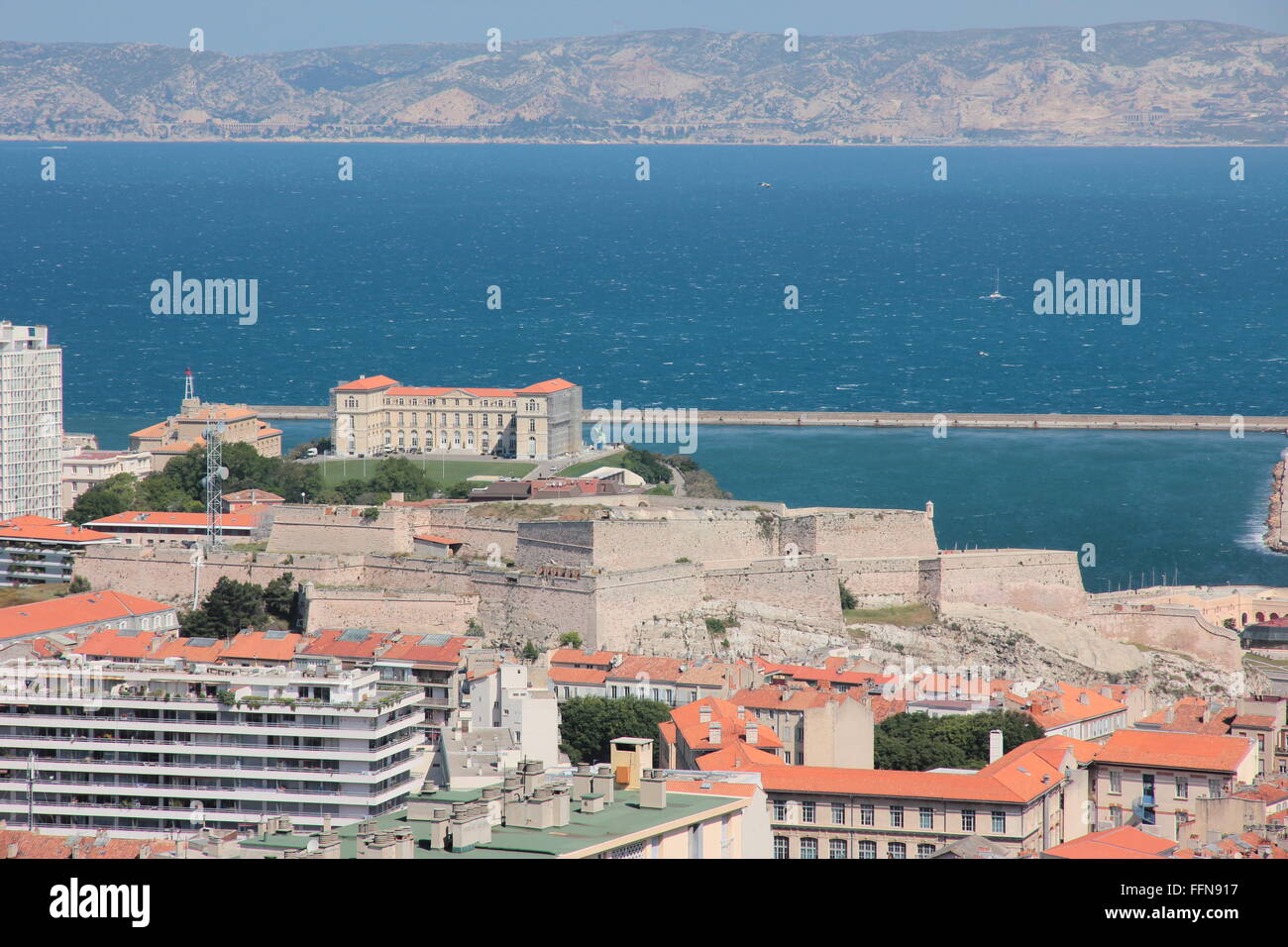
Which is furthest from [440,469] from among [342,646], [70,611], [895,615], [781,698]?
[781,698]

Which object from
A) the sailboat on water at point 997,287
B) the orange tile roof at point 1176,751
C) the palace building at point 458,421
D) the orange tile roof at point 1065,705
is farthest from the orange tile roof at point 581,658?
the sailboat on water at point 997,287

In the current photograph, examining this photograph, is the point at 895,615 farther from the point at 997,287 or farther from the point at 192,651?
the point at 997,287

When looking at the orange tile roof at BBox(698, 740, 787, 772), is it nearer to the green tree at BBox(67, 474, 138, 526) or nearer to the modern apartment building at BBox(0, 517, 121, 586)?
the modern apartment building at BBox(0, 517, 121, 586)

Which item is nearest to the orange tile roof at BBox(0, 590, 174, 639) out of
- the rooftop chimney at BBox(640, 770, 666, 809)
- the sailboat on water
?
the rooftop chimney at BBox(640, 770, 666, 809)

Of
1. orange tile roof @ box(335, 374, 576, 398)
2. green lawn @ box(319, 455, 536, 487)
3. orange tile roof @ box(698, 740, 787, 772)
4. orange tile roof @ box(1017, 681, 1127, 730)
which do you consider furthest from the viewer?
orange tile roof @ box(335, 374, 576, 398)

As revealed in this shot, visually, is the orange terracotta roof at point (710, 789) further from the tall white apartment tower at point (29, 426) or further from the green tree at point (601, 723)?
the tall white apartment tower at point (29, 426)
